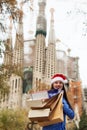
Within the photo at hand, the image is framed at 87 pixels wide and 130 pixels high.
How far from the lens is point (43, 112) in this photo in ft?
10.9

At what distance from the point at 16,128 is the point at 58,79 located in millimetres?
21226

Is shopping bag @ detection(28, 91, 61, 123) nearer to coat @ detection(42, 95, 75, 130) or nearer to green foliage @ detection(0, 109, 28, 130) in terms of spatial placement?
coat @ detection(42, 95, 75, 130)

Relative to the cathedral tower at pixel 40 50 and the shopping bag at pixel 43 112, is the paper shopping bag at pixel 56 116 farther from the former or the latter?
the cathedral tower at pixel 40 50

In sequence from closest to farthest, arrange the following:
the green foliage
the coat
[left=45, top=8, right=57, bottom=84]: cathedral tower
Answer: the coat → the green foliage → [left=45, top=8, right=57, bottom=84]: cathedral tower

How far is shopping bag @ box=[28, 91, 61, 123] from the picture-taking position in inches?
130

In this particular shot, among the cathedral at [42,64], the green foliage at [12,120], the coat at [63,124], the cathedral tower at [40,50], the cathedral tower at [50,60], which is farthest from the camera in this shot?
the cathedral tower at [50,60]

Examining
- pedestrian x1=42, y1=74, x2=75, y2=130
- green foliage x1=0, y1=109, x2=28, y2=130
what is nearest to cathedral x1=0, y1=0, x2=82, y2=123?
green foliage x1=0, y1=109, x2=28, y2=130

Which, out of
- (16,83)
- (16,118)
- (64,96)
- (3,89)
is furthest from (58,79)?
(16,83)

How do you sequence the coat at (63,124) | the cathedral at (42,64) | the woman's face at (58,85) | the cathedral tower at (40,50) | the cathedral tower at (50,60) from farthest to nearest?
the cathedral tower at (50,60)
the cathedral tower at (40,50)
the cathedral at (42,64)
the woman's face at (58,85)
the coat at (63,124)

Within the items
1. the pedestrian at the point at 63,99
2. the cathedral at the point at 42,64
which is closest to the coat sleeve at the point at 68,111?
the pedestrian at the point at 63,99

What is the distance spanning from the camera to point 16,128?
24500 mm

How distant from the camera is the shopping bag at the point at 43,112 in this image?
3.31 meters

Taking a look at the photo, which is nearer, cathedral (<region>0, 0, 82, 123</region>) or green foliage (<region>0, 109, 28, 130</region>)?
green foliage (<region>0, 109, 28, 130</region>)

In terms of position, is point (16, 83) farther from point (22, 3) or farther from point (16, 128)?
point (22, 3)
